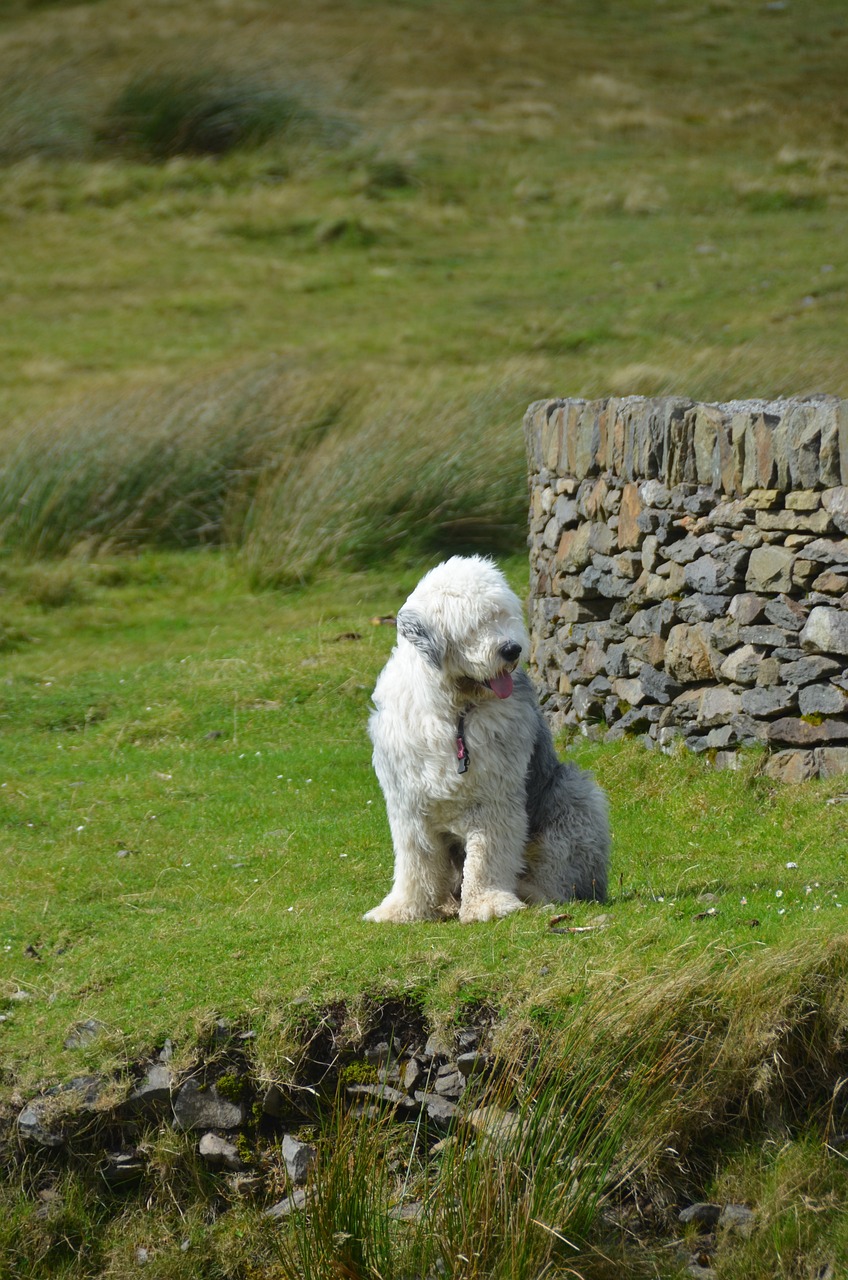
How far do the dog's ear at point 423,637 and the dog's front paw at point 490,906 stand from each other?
3.58 ft

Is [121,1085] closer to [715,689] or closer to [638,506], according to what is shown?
[715,689]

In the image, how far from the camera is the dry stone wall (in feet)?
26.6

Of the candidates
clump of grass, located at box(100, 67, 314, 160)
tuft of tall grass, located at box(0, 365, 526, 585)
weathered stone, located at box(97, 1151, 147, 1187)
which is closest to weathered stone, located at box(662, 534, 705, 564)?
weathered stone, located at box(97, 1151, 147, 1187)

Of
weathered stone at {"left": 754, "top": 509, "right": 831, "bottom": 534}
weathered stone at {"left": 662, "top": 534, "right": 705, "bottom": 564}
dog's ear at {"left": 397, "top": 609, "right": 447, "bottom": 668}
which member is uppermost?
dog's ear at {"left": 397, "top": 609, "right": 447, "bottom": 668}

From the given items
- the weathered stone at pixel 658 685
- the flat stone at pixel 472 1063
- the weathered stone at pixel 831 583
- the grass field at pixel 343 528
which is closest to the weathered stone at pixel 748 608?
the weathered stone at pixel 831 583

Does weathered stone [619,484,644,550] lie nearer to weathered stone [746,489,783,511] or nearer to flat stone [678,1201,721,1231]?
weathered stone [746,489,783,511]

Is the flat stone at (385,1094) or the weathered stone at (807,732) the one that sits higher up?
the weathered stone at (807,732)

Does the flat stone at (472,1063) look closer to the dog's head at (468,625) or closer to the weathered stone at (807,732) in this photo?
the dog's head at (468,625)

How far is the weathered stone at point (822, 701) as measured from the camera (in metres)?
8.11

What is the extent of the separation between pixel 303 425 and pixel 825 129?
2044 cm

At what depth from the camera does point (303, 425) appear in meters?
16.0

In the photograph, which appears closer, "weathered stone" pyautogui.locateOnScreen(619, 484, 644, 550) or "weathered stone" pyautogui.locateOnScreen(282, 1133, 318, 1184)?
"weathered stone" pyautogui.locateOnScreen(282, 1133, 318, 1184)

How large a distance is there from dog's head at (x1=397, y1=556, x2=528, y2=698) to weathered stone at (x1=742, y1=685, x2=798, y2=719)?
9.52ft

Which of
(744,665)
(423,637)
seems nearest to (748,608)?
(744,665)
